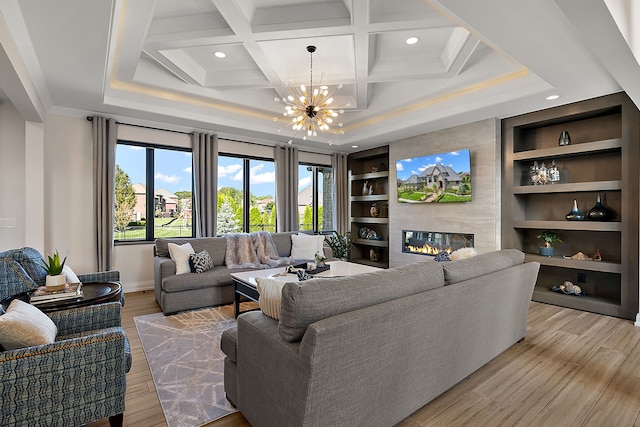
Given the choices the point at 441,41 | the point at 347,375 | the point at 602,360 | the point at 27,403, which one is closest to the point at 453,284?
the point at 347,375

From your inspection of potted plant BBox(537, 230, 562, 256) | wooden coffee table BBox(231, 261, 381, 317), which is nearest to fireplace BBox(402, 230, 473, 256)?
potted plant BBox(537, 230, 562, 256)

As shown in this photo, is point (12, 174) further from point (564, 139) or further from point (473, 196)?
point (564, 139)

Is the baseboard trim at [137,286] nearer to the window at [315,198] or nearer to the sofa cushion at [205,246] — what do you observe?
the sofa cushion at [205,246]

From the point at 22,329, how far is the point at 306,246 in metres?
4.09

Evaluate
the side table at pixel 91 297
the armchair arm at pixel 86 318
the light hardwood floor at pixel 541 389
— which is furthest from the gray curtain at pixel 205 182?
the armchair arm at pixel 86 318

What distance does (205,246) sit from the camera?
471 centimetres

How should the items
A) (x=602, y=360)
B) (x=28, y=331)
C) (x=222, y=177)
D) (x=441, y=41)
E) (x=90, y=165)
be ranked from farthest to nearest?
(x=222, y=177) < (x=90, y=165) < (x=441, y=41) < (x=602, y=360) < (x=28, y=331)

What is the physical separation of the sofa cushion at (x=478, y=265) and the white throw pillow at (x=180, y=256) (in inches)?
131

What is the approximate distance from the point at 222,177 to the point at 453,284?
476cm

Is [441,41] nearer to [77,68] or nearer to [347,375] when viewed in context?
[347,375]

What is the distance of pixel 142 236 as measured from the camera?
5.16 meters

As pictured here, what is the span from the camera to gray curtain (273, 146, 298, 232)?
631 centimetres

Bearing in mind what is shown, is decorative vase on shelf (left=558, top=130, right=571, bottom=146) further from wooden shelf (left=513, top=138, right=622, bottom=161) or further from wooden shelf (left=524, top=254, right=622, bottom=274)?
wooden shelf (left=524, top=254, right=622, bottom=274)

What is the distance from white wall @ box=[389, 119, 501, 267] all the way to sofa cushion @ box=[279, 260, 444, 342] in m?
3.46
